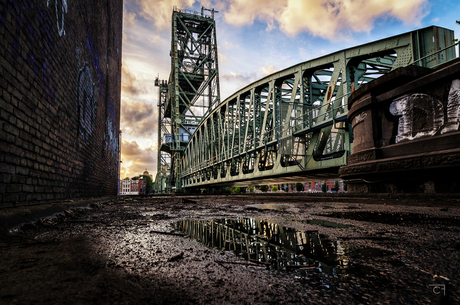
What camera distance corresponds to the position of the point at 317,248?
135cm

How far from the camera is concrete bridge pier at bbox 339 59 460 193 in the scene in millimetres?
4176

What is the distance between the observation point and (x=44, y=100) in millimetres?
4258

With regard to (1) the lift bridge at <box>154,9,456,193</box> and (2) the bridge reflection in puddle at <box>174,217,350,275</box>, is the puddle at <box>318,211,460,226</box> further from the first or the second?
(1) the lift bridge at <box>154,9,456,193</box>

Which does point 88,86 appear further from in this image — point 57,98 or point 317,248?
point 317,248

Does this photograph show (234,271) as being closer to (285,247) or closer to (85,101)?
(285,247)

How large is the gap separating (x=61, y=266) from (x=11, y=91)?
3307mm

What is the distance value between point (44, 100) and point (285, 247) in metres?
4.88

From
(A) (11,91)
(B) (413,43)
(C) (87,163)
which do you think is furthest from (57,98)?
(B) (413,43)

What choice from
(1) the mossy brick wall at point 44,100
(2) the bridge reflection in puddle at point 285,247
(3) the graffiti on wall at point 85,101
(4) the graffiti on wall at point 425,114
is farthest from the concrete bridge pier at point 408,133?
(3) the graffiti on wall at point 85,101

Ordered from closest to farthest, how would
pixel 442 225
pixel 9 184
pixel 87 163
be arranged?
pixel 442 225 < pixel 9 184 < pixel 87 163

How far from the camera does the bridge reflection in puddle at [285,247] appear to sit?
1071 mm

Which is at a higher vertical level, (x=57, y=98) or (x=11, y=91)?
(x=57, y=98)

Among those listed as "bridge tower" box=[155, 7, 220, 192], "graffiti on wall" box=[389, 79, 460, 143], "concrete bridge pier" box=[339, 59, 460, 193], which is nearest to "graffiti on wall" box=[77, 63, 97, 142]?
"concrete bridge pier" box=[339, 59, 460, 193]

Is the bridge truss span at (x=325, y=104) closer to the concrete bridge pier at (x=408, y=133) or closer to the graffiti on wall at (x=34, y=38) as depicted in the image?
the concrete bridge pier at (x=408, y=133)
